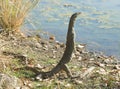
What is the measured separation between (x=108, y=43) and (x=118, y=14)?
74.6 inches

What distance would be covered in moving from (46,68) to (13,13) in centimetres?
197

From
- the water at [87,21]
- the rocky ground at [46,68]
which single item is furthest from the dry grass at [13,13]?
the rocky ground at [46,68]

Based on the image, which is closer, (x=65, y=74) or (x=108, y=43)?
(x=65, y=74)

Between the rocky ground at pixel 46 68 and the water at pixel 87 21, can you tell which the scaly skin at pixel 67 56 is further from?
the water at pixel 87 21

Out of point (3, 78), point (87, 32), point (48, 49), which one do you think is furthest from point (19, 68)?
point (87, 32)

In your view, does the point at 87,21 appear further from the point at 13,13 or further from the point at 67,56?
the point at 67,56

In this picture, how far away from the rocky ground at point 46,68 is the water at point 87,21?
1012mm

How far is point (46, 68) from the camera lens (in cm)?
609

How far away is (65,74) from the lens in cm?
582

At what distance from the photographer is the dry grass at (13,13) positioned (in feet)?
25.2

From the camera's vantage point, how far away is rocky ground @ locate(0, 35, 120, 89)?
214 inches

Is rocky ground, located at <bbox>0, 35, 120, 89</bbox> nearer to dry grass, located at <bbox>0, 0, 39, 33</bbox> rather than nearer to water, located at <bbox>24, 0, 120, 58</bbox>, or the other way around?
dry grass, located at <bbox>0, 0, 39, 33</bbox>

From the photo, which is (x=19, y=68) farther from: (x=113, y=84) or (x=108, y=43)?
(x=108, y=43)

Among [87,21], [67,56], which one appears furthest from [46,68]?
[87,21]
